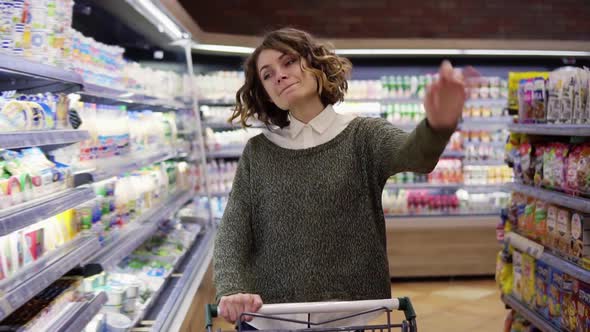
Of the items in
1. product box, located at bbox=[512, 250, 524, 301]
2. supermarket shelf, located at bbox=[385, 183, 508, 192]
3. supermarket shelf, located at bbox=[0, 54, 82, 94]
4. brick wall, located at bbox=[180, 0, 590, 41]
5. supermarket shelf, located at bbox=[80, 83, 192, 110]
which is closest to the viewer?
supermarket shelf, located at bbox=[0, 54, 82, 94]

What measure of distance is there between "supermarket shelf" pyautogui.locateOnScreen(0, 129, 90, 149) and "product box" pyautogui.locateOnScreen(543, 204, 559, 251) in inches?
89.3

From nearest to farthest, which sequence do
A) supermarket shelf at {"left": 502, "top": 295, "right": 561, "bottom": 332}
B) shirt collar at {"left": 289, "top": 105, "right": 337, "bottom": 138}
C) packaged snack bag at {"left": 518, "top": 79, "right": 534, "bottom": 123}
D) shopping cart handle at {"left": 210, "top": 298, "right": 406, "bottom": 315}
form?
shopping cart handle at {"left": 210, "top": 298, "right": 406, "bottom": 315}, shirt collar at {"left": 289, "top": 105, "right": 337, "bottom": 138}, supermarket shelf at {"left": 502, "top": 295, "right": 561, "bottom": 332}, packaged snack bag at {"left": 518, "top": 79, "right": 534, "bottom": 123}

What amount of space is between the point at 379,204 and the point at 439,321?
3234 millimetres

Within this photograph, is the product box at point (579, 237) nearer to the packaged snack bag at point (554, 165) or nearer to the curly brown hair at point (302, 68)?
the packaged snack bag at point (554, 165)

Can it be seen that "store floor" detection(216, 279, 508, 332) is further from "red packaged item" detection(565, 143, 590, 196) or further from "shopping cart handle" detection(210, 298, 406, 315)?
"shopping cart handle" detection(210, 298, 406, 315)

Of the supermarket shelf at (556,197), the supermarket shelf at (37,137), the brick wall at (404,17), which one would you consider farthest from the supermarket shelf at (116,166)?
the brick wall at (404,17)

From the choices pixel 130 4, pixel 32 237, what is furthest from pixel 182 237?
pixel 32 237

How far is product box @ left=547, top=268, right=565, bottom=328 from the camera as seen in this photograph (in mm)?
3163

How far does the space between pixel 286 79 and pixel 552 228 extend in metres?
2.00

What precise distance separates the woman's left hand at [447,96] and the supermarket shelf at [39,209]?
3.85 feet

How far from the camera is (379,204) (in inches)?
75.5

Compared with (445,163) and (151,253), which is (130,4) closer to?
(151,253)

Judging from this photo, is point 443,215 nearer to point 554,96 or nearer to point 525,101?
point 525,101

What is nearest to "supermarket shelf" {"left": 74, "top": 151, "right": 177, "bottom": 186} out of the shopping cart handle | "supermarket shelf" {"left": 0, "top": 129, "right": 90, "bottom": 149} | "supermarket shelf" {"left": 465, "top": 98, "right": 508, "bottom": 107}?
"supermarket shelf" {"left": 0, "top": 129, "right": 90, "bottom": 149}
